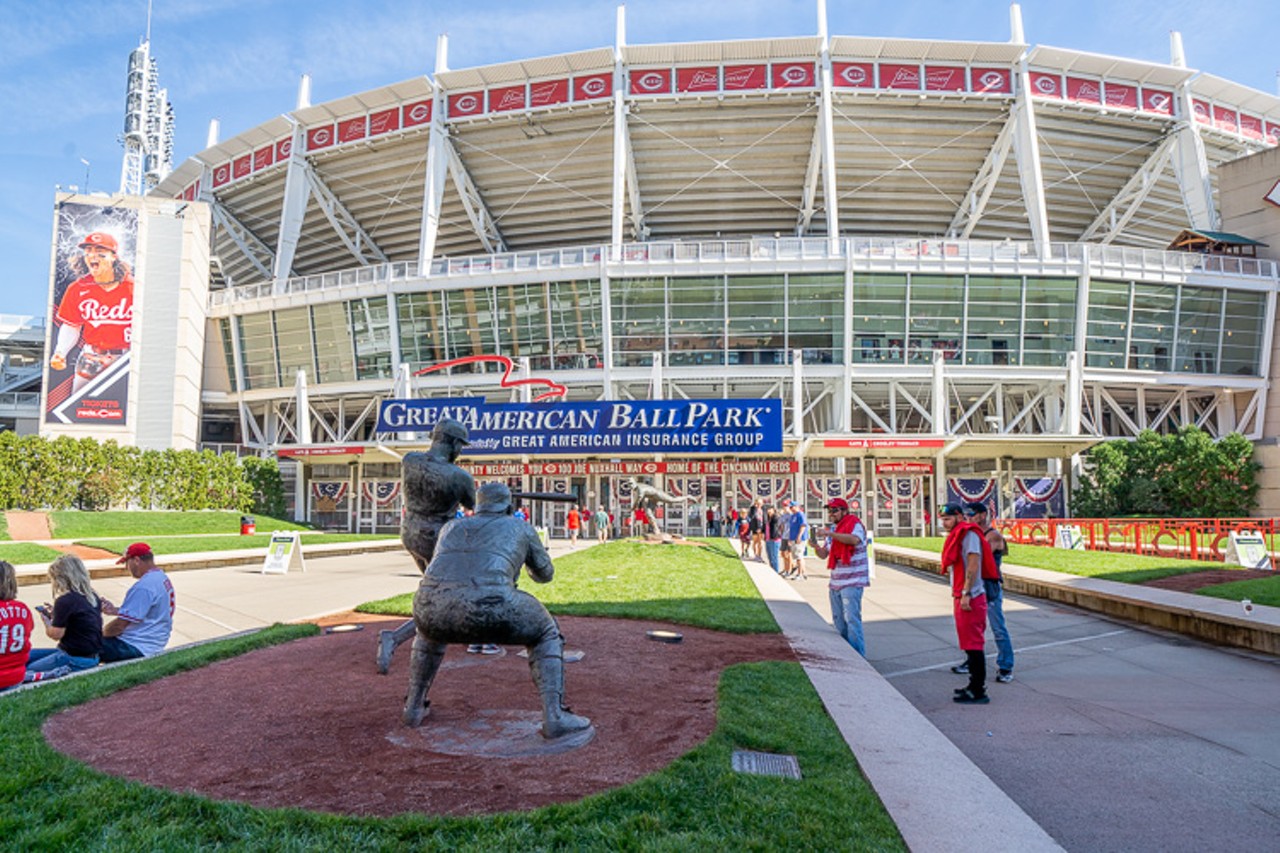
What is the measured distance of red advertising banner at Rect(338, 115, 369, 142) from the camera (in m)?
40.9

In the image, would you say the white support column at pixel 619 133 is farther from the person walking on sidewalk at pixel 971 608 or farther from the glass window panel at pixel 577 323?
the person walking on sidewalk at pixel 971 608

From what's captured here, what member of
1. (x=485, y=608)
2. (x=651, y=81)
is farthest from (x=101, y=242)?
(x=485, y=608)

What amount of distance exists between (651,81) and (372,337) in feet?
63.2

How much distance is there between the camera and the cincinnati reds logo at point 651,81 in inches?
1471

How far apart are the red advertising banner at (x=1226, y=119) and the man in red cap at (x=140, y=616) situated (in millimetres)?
51286

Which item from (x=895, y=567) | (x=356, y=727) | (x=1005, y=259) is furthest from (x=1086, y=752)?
(x=1005, y=259)

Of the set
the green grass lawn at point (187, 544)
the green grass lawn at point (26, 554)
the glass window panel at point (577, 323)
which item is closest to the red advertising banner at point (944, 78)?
the glass window panel at point (577, 323)

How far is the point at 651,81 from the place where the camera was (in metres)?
37.4

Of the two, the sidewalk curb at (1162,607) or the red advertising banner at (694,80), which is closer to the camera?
the sidewalk curb at (1162,607)

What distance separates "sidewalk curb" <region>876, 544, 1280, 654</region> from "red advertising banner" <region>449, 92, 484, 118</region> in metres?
33.8

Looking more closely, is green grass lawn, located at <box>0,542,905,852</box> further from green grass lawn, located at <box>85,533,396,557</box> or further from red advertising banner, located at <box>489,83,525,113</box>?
red advertising banner, located at <box>489,83,525,113</box>

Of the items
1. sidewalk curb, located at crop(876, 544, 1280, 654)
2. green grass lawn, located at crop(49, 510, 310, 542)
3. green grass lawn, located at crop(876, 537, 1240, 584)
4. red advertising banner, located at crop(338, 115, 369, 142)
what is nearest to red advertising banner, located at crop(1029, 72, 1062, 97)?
green grass lawn, located at crop(876, 537, 1240, 584)

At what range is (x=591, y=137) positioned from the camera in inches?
1553

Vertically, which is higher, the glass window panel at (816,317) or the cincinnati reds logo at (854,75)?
the cincinnati reds logo at (854,75)
